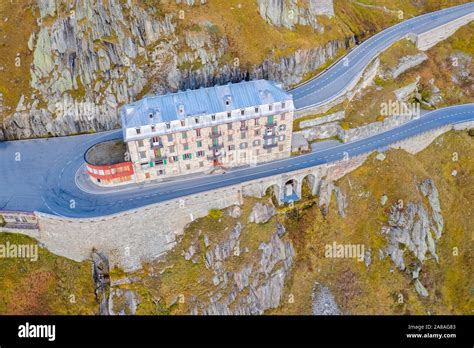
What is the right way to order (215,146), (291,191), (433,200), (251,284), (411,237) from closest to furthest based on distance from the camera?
(251,284) → (215,146) → (411,237) → (291,191) → (433,200)

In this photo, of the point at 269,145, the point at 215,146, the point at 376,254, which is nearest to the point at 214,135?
the point at 215,146

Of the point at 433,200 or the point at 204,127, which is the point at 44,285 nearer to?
the point at 204,127

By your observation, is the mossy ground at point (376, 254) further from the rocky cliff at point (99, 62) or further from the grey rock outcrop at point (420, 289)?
the rocky cliff at point (99, 62)

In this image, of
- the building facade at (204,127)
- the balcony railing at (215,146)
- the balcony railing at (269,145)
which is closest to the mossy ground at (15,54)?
the building facade at (204,127)

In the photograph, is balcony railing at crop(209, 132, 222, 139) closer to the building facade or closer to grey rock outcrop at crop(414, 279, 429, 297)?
the building facade

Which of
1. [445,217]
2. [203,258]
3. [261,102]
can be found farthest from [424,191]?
[203,258]

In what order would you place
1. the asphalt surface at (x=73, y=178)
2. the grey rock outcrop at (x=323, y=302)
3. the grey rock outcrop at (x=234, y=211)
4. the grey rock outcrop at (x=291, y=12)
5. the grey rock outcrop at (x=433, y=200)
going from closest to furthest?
the asphalt surface at (x=73, y=178), the grey rock outcrop at (x=323, y=302), the grey rock outcrop at (x=234, y=211), the grey rock outcrop at (x=433, y=200), the grey rock outcrop at (x=291, y=12)
